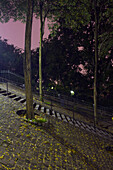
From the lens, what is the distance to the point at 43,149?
5.16m

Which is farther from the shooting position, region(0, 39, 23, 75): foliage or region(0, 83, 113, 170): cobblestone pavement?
region(0, 39, 23, 75): foliage

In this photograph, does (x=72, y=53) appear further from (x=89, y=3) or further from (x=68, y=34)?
(x=89, y=3)

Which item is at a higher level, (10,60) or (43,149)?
(10,60)

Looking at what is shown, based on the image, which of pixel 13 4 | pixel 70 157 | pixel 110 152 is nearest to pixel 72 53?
pixel 13 4

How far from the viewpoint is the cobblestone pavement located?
13.6 feet

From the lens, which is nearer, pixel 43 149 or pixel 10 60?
pixel 43 149

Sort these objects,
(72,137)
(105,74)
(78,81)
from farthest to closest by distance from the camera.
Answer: (78,81), (105,74), (72,137)

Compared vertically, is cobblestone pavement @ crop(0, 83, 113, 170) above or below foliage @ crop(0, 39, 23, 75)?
below

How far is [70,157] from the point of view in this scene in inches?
211

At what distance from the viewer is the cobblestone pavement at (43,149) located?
4.15 m

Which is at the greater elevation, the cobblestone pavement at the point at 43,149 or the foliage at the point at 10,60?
the foliage at the point at 10,60

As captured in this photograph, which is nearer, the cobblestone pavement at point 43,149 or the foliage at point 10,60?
the cobblestone pavement at point 43,149

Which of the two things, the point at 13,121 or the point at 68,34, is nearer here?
the point at 13,121

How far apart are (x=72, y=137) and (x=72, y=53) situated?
17.3m
